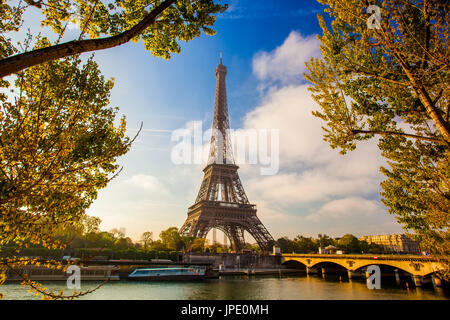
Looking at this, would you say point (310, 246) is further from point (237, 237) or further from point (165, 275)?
point (165, 275)

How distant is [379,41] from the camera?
6.55 m

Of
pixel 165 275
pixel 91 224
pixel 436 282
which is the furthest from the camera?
pixel 91 224

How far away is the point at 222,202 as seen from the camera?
2223 inches

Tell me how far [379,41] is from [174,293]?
2789 centimetres

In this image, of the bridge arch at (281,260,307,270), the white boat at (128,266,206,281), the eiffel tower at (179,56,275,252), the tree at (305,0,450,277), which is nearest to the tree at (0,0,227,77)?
the tree at (305,0,450,277)

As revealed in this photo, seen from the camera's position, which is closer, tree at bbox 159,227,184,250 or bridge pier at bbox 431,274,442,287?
Result: bridge pier at bbox 431,274,442,287

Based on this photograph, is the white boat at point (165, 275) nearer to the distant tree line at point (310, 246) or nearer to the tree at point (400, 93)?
the tree at point (400, 93)

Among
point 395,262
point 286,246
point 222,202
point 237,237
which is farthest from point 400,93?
point 286,246

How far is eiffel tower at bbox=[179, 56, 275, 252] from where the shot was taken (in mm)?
54500

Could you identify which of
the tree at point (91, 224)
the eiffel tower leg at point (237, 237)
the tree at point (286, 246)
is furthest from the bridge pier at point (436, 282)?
the tree at point (91, 224)

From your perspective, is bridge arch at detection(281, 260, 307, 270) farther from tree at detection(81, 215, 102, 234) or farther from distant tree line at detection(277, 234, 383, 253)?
tree at detection(81, 215, 102, 234)

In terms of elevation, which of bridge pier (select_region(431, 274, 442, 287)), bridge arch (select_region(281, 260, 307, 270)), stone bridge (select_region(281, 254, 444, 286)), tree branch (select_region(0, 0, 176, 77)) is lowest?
bridge arch (select_region(281, 260, 307, 270))

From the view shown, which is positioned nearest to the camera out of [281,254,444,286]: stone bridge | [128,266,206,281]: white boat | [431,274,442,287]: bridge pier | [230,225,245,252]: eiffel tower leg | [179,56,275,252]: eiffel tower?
[281,254,444,286]: stone bridge

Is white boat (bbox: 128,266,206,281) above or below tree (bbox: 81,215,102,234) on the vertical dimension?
below
